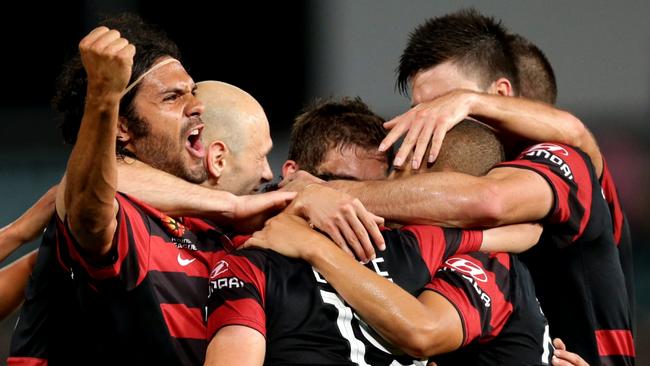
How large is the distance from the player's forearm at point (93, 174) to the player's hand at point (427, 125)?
114 centimetres

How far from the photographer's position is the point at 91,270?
3008mm

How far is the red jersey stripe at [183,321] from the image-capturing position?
3.23 meters

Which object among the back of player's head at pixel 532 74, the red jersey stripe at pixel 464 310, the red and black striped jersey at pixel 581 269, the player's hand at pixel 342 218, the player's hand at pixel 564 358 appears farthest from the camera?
the back of player's head at pixel 532 74

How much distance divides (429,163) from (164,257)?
3.08 feet

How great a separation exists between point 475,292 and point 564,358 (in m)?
0.56

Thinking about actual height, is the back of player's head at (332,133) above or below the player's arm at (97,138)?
below

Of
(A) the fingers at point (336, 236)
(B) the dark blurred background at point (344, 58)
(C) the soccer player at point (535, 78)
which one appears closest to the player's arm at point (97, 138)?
(A) the fingers at point (336, 236)

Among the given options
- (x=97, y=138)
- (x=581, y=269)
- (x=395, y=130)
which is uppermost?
(x=97, y=138)

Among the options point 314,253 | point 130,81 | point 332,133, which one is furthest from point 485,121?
point 130,81

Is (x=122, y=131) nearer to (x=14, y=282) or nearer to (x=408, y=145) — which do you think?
(x=14, y=282)

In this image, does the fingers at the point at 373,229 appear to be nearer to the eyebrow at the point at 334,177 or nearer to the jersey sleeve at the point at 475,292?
the jersey sleeve at the point at 475,292

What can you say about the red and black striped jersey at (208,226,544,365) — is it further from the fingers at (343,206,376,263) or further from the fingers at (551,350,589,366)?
the fingers at (551,350,589,366)

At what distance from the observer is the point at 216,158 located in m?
3.89

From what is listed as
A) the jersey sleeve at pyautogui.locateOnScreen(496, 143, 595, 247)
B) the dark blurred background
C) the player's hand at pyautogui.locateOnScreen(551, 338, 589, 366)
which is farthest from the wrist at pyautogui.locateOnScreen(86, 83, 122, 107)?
the dark blurred background
